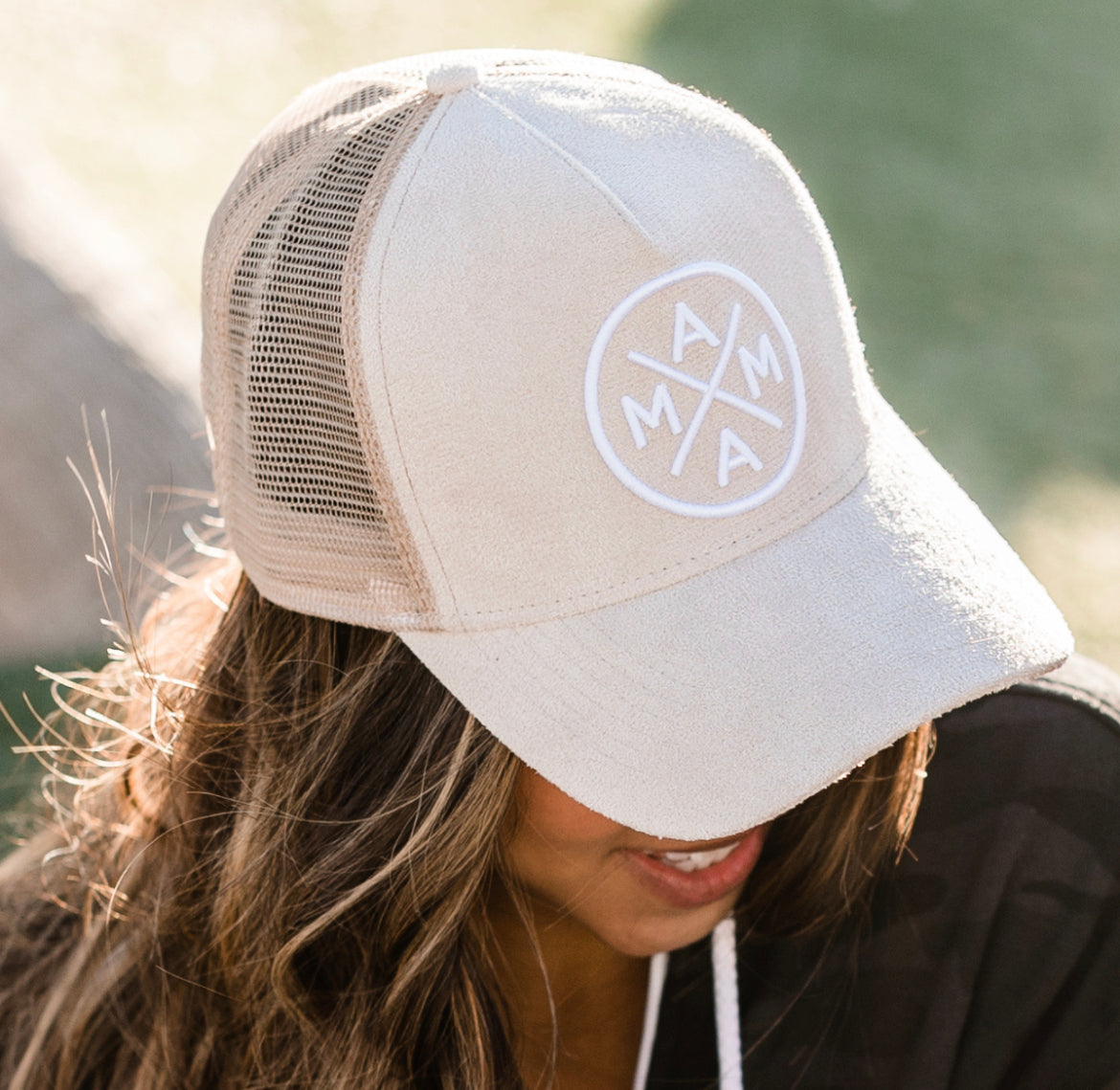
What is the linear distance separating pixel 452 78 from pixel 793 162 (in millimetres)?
3378

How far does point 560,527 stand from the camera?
31.8 inches

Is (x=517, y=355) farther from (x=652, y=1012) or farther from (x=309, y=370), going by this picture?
(x=652, y=1012)

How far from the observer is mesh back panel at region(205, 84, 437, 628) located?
82cm

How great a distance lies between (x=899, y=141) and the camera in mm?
4184

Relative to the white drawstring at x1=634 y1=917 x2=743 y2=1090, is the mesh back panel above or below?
above

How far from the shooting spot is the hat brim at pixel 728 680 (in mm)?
808

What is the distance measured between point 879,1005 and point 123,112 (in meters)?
3.88

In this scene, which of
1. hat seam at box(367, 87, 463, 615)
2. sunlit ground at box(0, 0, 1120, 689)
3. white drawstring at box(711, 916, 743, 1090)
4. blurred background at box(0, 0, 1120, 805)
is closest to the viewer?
hat seam at box(367, 87, 463, 615)

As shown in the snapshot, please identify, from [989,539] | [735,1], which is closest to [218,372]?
[989,539]

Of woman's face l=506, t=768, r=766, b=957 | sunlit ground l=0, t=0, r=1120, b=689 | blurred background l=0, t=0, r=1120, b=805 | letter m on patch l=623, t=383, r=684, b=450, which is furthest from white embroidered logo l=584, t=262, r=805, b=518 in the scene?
sunlit ground l=0, t=0, r=1120, b=689

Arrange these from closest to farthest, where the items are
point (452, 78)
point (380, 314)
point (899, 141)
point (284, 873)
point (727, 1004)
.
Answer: point (380, 314) → point (452, 78) → point (284, 873) → point (727, 1004) → point (899, 141)

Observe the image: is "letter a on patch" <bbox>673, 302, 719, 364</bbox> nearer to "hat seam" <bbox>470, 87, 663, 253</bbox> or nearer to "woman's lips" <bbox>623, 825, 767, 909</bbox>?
"hat seam" <bbox>470, 87, 663, 253</bbox>

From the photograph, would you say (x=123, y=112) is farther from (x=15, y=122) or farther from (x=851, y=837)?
(x=851, y=837)

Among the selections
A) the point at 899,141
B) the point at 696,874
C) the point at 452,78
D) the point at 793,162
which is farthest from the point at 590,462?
the point at 899,141
